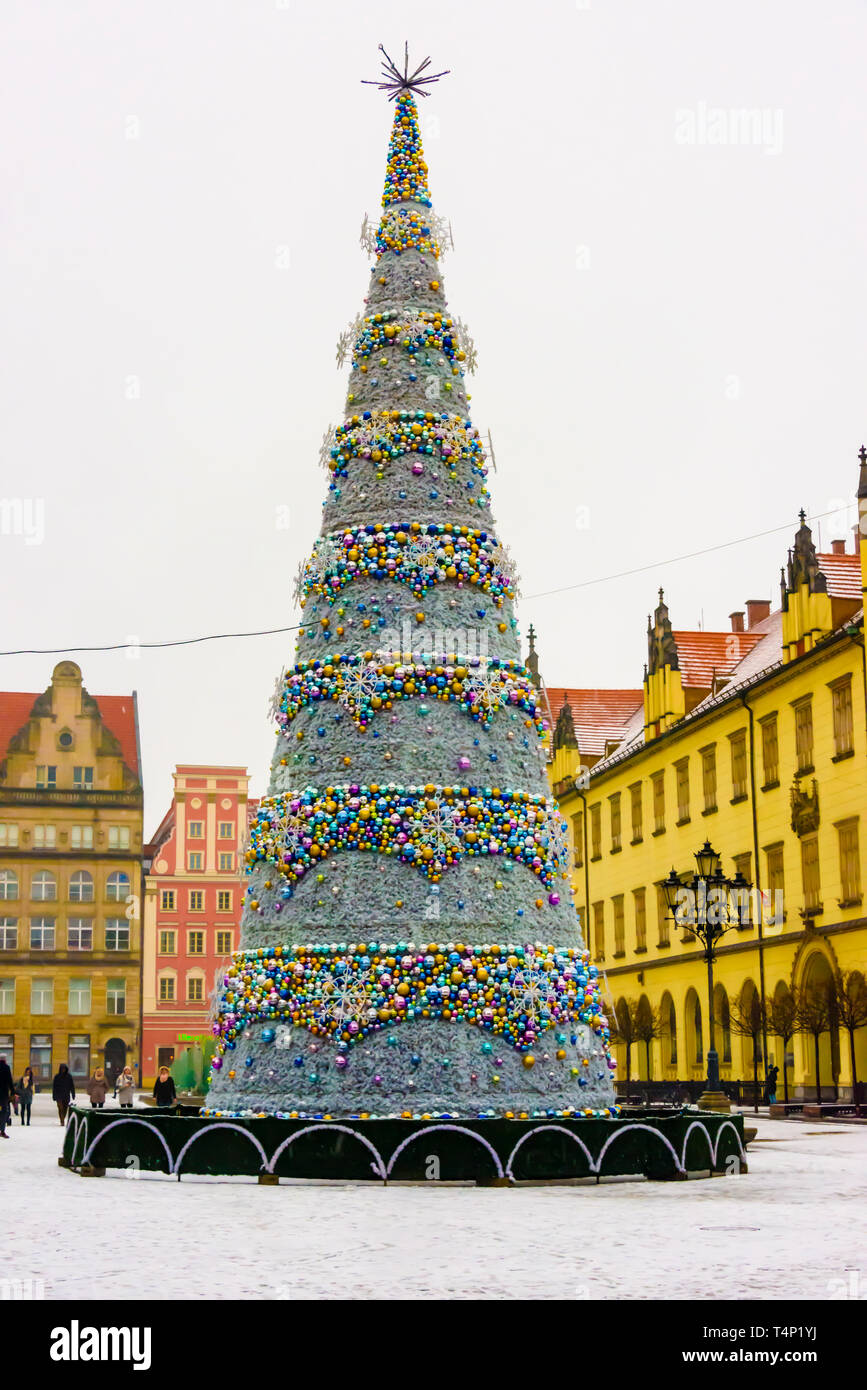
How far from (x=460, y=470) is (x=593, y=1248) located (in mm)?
10278

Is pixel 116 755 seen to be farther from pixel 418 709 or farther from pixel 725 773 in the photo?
pixel 418 709

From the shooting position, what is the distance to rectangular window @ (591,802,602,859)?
203ft

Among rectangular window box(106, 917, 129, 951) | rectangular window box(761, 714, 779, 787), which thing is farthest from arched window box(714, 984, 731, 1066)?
rectangular window box(106, 917, 129, 951)

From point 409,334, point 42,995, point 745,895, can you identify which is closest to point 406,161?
point 409,334

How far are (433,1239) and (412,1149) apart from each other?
14.1 ft

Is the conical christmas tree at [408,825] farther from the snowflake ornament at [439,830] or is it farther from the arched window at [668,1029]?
the arched window at [668,1029]

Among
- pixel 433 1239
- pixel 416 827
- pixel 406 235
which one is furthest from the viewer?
pixel 406 235

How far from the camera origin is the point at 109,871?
7344cm

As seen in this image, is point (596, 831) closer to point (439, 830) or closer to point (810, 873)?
point (810, 873)

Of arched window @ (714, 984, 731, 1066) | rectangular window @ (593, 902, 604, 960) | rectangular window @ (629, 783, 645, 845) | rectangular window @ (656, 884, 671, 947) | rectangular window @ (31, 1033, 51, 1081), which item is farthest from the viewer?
Result: rectangular window @ (31, 1033, 51, 1081)

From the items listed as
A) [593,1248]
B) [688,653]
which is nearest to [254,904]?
[593,1248]

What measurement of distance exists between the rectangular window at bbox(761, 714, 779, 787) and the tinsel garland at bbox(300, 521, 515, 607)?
93.4 feet

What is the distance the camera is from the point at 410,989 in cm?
1648

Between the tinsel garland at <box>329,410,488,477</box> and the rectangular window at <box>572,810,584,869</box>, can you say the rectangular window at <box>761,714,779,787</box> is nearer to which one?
the rectangular window at <box>572,810,584,869</box>
